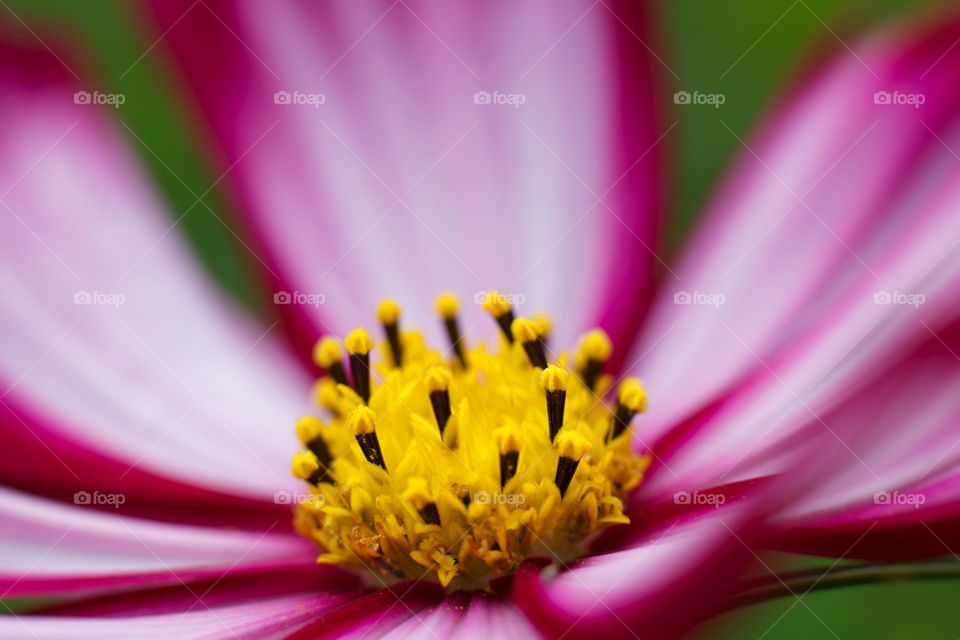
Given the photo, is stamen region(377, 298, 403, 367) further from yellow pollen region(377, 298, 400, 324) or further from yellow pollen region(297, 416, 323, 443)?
yellow pollen region(297, 416, 323, 443)

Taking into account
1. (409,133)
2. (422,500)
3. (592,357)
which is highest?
(409,133)

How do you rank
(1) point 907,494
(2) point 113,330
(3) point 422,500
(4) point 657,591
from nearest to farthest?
1. (4) point 657,591
2. (1) point 907,494
3. (3) point 422,500
4. (2) point 113,330

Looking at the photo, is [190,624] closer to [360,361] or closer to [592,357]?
[360,361]

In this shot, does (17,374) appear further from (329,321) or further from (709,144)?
(709,144)

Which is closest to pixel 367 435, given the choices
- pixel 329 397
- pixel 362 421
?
pixel 362 421

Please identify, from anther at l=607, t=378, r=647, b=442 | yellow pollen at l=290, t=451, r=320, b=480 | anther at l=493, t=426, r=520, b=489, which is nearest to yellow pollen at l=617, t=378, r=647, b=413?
anther at l=607, t=378, r=647, b=442

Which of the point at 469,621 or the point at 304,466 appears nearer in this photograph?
the point at 469,621
